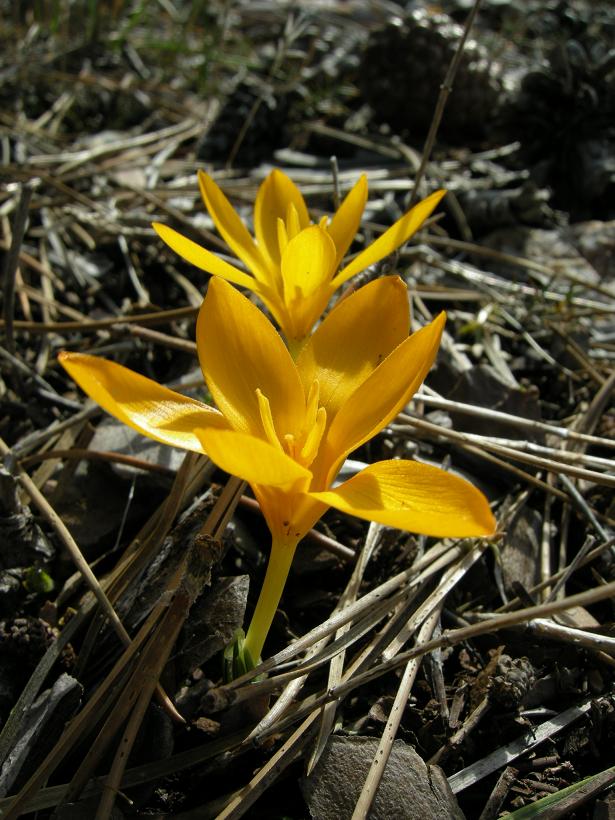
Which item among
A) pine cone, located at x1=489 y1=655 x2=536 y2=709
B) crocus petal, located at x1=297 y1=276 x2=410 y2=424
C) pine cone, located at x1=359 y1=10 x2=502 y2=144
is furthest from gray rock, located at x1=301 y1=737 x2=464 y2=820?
pine cone, located at x1=359 y1=10 x2=502 y2=144

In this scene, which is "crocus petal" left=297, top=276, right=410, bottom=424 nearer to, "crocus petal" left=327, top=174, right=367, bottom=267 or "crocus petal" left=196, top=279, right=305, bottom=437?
"crocus petal" left=196, top=279, right=305, bottom=437

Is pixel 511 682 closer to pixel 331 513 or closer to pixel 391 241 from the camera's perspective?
pixel 331 513

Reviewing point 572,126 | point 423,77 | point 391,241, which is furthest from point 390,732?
point 423,77

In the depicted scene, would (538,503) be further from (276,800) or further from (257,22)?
(257,22)

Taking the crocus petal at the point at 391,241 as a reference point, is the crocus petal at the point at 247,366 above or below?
below

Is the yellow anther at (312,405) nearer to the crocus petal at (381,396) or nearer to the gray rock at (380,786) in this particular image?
the crocus petal at (381,396)

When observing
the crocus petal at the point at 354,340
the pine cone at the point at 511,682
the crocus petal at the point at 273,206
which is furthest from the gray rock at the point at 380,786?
the crocus petal at the point at 273,206

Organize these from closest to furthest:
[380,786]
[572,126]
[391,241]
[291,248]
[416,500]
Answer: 1. [416,500]
2. [380,786]
3. [291,248]
4. [391,241]
5. [572,126]
